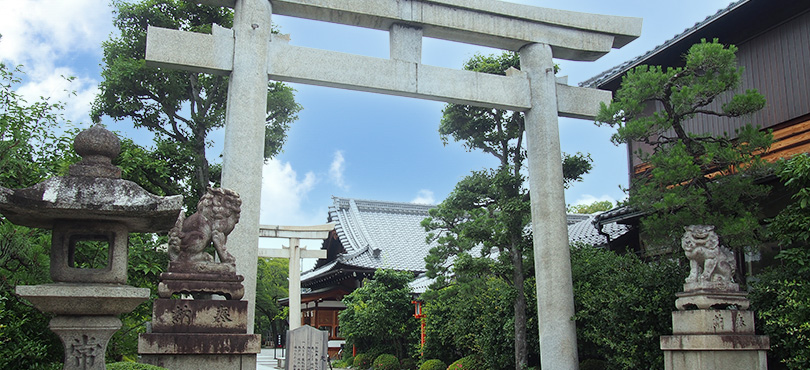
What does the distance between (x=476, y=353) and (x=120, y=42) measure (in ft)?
35.2

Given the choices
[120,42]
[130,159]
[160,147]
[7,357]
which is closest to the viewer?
[7,357]

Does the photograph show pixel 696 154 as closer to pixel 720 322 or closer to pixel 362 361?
pixel 720 322

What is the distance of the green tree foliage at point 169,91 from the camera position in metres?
12.5

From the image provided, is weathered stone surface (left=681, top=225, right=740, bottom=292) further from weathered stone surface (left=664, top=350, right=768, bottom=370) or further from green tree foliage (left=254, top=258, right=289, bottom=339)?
green tree foliage (left=254, top=258, right=289, bottom=339)

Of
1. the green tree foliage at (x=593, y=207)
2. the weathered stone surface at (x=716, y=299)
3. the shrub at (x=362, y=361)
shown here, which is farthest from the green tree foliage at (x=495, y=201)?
the green tree foliage at (x=593, y=207)

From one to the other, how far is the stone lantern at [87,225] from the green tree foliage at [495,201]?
7308 mm

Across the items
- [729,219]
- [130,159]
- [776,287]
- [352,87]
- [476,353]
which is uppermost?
[352,87]

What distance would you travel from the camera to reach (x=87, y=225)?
5172 millimetres

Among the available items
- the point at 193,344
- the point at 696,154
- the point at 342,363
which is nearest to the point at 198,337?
the point at 193,344

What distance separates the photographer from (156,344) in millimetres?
6082

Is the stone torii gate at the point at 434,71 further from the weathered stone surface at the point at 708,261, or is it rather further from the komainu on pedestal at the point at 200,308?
the weathered stone surface at the point at 708,261

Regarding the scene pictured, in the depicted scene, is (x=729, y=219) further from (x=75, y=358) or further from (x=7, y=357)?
(x=7, y=357)

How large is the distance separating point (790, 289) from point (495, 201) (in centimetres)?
558

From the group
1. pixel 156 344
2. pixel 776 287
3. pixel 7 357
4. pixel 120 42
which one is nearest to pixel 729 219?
pixel 776 287
